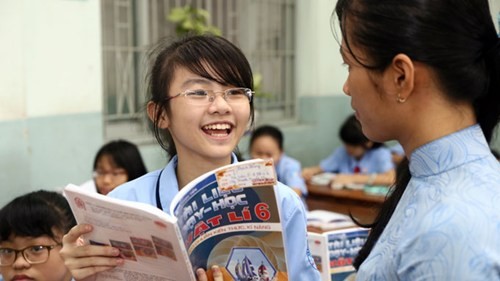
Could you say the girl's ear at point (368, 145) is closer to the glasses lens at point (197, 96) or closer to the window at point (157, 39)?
the window at point (157, 39)

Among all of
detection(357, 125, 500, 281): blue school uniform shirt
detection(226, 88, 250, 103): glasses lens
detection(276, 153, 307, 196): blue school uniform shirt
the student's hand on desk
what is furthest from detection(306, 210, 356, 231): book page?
detection(357, 125, 500, 281): blue school uniform shirt

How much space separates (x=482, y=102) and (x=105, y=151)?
8.16 ft

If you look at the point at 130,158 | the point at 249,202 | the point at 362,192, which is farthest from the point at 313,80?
the point at 249,202

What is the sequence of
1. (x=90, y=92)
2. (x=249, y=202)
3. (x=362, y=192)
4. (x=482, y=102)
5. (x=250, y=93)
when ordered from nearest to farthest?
(x=482, y=102) → (x=249, y=202) → (x=250, y=93) → (x=90, y=92) → (x=362, y=192)

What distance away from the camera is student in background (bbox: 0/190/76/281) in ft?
5.97

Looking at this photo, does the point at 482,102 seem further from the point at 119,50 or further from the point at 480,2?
the point at 119,50

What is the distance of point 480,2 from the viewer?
0.88 m

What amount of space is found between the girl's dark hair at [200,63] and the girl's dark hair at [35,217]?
24.2 inches

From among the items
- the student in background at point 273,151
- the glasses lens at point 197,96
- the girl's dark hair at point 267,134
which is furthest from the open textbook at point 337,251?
the girl's dark hair at point 267,134

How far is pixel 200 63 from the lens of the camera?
1405mm

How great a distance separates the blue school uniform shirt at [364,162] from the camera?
185 inches

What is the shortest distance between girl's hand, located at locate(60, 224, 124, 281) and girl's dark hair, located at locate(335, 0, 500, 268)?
583 millimetres

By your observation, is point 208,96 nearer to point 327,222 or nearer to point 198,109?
point 198,109

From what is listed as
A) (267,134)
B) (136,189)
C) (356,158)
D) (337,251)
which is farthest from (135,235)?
(356,158)
